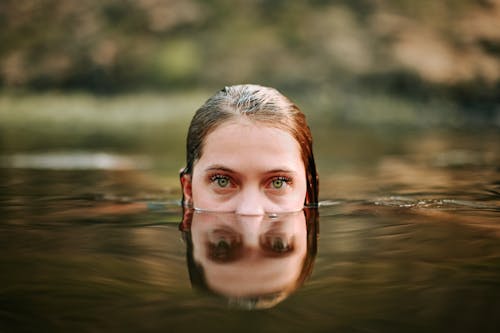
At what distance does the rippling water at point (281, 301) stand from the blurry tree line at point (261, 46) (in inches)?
362

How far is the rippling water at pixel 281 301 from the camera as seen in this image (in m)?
1.42

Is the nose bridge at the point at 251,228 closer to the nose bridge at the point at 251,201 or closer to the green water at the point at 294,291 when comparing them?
the nose bridge at the point at 251,201

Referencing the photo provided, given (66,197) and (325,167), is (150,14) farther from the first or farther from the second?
(66,197)

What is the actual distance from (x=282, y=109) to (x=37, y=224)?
3.66 feet

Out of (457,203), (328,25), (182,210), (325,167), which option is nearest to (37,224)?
(182,210)

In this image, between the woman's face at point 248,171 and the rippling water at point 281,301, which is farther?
the woman's face at point 248,171

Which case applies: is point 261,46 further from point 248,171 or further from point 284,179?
point 248,171

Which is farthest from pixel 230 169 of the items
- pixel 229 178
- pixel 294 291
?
pixel 294 291

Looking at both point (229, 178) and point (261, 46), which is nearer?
point (229, 178)

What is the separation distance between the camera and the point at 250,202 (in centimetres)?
278

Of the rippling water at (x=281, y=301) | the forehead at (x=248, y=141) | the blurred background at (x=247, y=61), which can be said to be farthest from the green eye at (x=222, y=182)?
the blurred background at (x=247, y=61)

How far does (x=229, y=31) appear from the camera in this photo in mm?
14938

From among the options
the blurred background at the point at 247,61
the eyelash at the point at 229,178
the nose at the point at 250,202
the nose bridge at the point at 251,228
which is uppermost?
the blurred background at the point at 247,61

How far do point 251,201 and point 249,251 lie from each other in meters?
0.64
